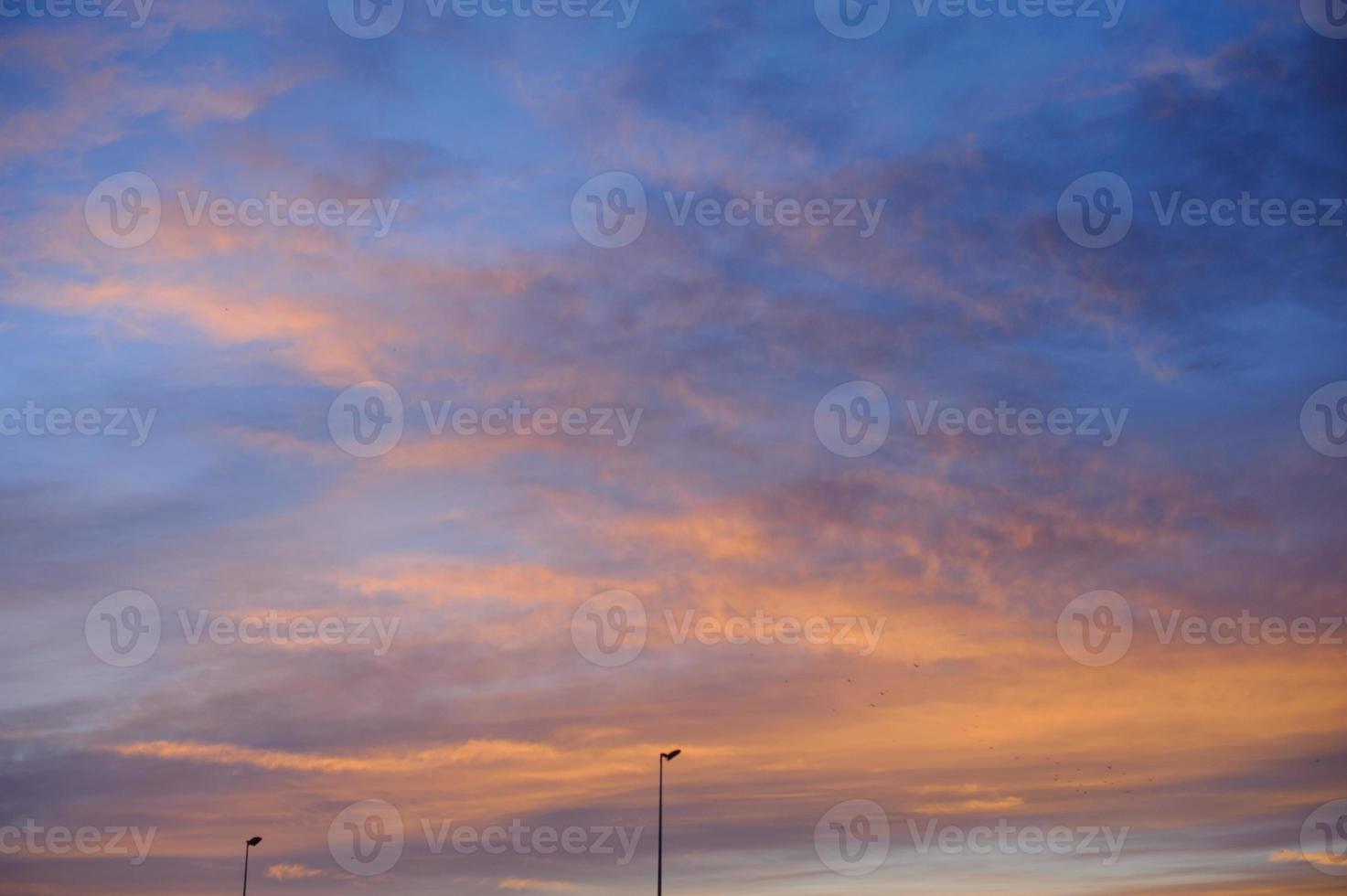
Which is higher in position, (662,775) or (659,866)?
(662,775)

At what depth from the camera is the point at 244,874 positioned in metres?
87.6

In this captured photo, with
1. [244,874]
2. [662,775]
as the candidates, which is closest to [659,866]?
[662,775]

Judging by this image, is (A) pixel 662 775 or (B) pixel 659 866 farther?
(A) pixel 662 775

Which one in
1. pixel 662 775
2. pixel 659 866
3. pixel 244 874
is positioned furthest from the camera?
pixel 244 874

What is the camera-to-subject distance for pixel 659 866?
5628cm

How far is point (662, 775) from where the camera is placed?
62.3 m

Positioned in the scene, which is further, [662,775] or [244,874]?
A: [244,874]

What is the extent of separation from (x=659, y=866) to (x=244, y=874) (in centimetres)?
4449

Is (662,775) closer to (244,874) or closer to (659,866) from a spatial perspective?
(659,866)

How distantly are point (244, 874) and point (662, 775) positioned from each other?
41287 millimetres

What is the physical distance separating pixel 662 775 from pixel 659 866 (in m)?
6.55

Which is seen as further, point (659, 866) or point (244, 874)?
point (244, 874)

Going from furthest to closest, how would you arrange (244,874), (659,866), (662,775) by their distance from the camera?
(244,874), (662,775), (659,866)
